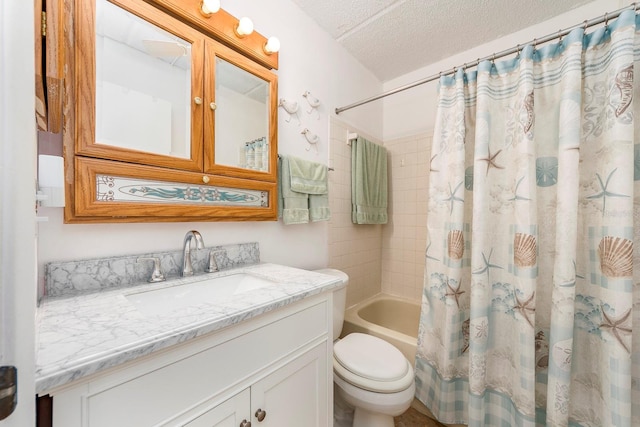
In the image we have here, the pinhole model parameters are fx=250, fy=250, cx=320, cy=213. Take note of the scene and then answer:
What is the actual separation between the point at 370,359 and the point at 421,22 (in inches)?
79.3

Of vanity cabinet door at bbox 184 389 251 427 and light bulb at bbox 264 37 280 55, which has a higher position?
light bulb at bbox 264 37 280 55

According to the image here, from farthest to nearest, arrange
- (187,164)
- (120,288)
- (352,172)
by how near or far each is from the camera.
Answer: (352,172)
(187,164)
(120,288)

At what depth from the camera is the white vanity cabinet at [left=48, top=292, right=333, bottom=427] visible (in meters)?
0.46

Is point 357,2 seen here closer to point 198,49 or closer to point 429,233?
point 198,49

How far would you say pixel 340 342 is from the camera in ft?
4.34

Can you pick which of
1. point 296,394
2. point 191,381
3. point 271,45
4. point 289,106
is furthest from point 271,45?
point 296,394

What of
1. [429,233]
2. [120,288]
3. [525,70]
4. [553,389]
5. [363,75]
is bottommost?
[553,389]

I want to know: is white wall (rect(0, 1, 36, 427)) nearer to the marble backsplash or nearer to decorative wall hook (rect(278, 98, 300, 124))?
the marble backsplash

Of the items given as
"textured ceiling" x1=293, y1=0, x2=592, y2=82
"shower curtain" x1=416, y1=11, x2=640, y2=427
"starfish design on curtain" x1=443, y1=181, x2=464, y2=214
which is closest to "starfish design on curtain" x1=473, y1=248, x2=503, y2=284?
"shower curtain" x1=416, y1=11, x2=640, y2=427

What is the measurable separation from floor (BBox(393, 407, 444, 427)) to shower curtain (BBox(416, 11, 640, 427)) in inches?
6.4

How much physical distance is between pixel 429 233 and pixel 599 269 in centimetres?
66

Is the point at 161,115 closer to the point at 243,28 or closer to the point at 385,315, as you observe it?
the point at 243,28

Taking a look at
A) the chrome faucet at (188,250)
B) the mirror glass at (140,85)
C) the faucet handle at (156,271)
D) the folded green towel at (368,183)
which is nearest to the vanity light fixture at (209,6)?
the mirror glass at (140,85)

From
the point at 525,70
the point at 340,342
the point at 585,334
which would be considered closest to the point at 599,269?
the point at 585,334
